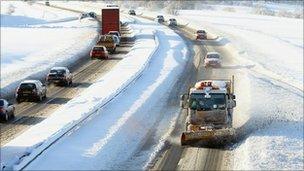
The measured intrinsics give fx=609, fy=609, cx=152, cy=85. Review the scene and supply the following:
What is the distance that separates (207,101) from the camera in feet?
86.4

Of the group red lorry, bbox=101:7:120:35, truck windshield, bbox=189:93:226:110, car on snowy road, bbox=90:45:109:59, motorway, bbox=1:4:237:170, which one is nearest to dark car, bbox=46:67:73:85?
motorway, bbox=1:4:237:170

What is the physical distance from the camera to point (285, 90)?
145 ft

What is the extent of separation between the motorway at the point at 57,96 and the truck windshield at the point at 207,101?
8733mm

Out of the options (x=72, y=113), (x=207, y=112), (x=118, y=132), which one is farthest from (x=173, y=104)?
(x=207, y=112)

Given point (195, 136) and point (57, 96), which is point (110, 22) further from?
point (195, 136)

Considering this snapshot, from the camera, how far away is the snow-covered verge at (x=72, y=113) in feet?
76.2

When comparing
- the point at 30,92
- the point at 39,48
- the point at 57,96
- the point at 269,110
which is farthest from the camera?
the point at 39,48

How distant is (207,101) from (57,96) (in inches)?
664

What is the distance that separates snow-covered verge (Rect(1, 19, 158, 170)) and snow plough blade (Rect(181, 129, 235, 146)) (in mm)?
5394

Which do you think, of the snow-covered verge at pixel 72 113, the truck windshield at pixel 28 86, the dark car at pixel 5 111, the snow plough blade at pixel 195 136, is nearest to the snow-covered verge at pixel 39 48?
the truck windshield at pixel 28 86

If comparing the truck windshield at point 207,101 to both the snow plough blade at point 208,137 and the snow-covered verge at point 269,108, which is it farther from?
the snow-covered verge at point 269,108

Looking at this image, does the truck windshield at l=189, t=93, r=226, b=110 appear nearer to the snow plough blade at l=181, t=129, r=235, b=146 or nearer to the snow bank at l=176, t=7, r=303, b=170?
the snow plough blade at l=181, t=129, r=235, b=146

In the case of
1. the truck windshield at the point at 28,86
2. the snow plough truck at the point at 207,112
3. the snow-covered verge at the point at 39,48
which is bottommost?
the snow-covered verge at the point at 39,48

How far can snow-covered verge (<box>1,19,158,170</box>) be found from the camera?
2323cm
